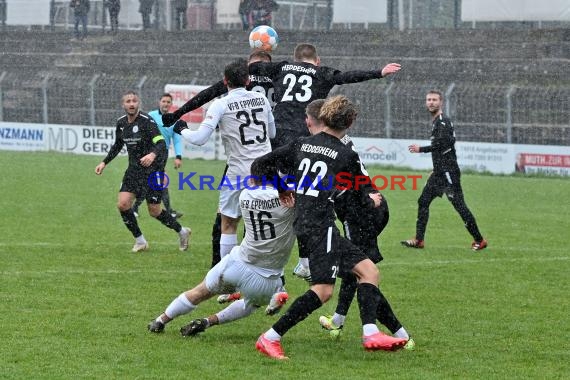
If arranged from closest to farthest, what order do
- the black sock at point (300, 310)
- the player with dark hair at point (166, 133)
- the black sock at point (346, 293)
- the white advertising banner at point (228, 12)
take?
1. the black sock at point (300, 310)
2. the black sock at point (346, 293)
3. the player with dark hair at point (166, 133)
4. the white advertising banner at point (228, 12)

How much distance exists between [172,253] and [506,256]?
15.1 feet

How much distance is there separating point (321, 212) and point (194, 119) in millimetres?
25924

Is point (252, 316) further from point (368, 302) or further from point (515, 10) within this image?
point (515, 10)

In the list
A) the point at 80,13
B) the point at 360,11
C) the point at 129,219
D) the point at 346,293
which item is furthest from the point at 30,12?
the point at 346,293

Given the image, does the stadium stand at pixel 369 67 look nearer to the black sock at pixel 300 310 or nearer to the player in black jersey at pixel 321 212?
the player in black jersey at pixel 321 212

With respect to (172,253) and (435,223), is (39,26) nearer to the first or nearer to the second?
(435,223)

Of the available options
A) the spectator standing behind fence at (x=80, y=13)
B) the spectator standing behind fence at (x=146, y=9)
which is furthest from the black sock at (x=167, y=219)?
the spectator standing behind fence at (x=80, y=13)

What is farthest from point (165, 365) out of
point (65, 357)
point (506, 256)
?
point (506, 256)

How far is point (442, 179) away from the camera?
52.5 ft

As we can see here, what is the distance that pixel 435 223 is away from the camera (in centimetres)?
1961

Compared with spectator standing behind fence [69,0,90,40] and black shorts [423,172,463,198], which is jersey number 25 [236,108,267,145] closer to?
black shorts [423,172,463,198]

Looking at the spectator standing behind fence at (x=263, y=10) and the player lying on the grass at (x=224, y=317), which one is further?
the spectator standing behind fence at (x=263, y=10)

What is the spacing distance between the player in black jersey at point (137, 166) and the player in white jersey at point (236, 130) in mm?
3909

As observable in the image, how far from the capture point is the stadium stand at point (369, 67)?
3133 cm
